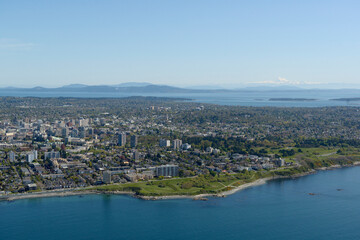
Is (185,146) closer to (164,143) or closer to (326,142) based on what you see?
(164,143)

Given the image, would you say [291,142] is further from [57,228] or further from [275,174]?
[57,228]

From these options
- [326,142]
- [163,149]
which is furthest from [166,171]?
[326,142]

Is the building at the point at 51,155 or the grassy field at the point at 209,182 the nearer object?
the grassy field at the point at 209,182

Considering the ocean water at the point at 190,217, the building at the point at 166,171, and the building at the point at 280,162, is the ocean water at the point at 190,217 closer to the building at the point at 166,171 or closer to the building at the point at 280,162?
the building at the point at 166,171

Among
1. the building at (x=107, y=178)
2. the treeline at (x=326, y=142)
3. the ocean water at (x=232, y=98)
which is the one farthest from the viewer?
the ocean water at (x=232, y=98)

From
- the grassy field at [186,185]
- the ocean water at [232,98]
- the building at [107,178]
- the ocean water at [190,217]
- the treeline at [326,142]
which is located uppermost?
the ocean water at [232,98]

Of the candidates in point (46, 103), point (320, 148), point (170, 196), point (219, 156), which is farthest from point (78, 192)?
point (46, 103)

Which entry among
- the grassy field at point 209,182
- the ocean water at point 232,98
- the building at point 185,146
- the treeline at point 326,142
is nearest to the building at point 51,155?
the grassy field at point 209,182
